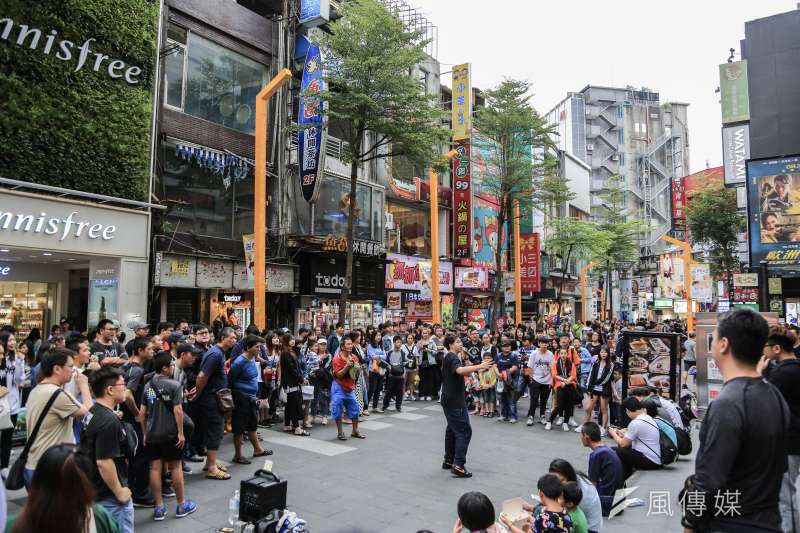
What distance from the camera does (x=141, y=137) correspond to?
16.5 meters

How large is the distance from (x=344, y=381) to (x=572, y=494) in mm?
6198

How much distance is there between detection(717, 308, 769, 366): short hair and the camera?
113 inches

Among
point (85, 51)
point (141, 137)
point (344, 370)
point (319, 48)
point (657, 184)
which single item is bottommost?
point (344, 370)

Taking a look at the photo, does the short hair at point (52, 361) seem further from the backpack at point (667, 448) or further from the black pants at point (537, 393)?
the black pants at point (537, 393)

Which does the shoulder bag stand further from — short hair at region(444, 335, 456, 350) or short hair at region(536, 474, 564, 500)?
short hair at region(444, 335, 456, 350)

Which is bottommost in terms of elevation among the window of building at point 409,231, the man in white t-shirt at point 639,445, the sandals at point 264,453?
the sandals at point 264,453

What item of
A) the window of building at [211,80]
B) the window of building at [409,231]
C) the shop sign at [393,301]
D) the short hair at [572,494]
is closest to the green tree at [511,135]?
the window of building at [409,231]

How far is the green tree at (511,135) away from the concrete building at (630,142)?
135ft

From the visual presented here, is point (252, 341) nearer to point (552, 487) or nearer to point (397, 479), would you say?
point (397, 479)

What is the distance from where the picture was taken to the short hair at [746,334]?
288 centimetres

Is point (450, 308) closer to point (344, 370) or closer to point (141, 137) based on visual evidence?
point (141, 137)

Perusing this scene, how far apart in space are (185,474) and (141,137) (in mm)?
11791

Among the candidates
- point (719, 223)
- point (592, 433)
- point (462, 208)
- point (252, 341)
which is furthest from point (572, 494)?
point (719, 223)

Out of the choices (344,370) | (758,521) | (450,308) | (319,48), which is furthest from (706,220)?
(758,521)
